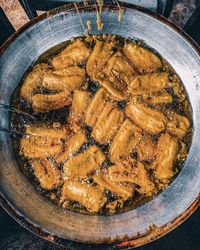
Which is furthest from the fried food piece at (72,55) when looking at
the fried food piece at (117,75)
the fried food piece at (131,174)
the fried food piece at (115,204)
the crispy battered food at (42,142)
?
the fried food piece at (115,204)

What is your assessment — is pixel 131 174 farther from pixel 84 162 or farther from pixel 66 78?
pixel 66 78

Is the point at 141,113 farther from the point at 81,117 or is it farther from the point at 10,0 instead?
the point at 10,0

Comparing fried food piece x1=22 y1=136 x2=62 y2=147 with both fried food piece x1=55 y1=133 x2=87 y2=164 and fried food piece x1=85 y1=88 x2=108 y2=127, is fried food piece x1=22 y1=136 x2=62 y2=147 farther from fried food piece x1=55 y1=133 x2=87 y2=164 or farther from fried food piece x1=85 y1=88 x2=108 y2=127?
fried food piece x1=85 y1=88 x2=108 y2=127

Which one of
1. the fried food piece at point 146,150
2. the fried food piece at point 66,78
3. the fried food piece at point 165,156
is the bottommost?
the fried food piece at point 165,156

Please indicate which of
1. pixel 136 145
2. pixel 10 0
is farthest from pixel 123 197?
pixel 10 0

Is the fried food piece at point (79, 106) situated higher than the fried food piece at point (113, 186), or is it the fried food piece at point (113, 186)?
the fried food piece at point (79, 106)

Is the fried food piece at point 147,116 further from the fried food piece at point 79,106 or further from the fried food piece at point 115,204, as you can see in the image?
the fried food piece at point 115,204
